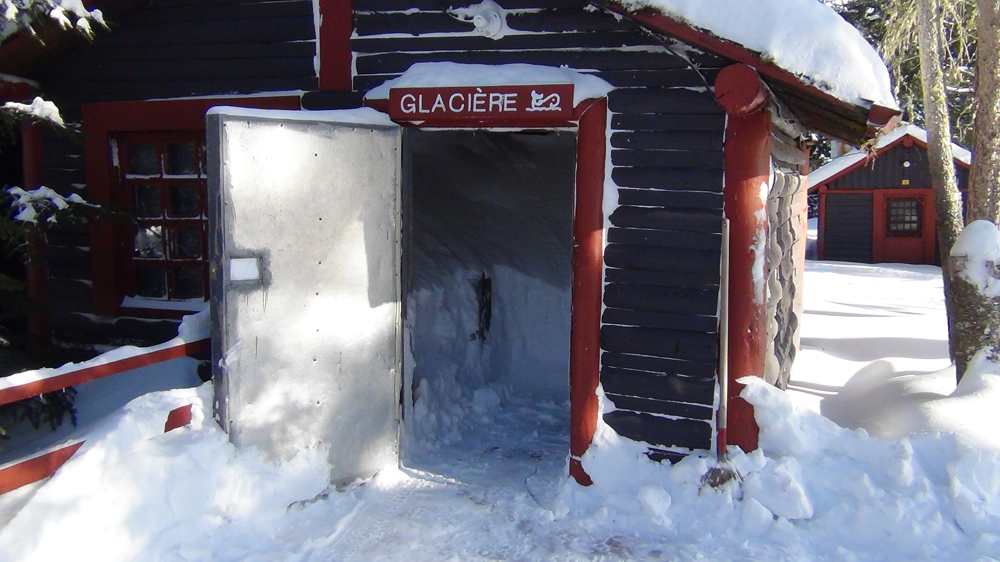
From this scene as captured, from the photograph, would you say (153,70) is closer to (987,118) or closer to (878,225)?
(987,118)

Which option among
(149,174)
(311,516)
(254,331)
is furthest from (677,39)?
(149,174)

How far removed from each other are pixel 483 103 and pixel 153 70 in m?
2.64

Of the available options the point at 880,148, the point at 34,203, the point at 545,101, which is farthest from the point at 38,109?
the point at 880,148

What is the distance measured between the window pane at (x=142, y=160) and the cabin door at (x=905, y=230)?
20.5m

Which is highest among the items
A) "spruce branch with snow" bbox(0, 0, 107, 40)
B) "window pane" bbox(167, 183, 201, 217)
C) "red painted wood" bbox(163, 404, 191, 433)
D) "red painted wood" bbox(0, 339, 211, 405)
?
"spruce branch with snow" bbox(0, 0, 107, 40)

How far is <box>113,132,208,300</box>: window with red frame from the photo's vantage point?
17.9 feet

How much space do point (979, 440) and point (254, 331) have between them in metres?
4.44

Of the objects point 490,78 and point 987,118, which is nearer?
point 490,78

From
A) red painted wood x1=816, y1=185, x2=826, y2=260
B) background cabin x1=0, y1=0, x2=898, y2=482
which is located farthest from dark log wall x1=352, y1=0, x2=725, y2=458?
red painted wood x1=816, y1=185, x2=826, y2=260

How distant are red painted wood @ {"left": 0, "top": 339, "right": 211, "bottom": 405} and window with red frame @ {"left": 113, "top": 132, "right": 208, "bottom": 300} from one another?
145 centimetres

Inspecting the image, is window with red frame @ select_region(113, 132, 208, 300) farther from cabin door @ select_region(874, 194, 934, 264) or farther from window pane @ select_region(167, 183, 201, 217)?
cabin door @ select_region(874, 194, 934, 264)

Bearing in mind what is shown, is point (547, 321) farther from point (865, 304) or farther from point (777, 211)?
point (865, 304)

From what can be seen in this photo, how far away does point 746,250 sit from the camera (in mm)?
4227

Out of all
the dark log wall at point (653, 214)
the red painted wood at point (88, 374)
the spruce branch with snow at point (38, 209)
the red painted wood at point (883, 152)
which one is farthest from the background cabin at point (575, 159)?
the red painted wood at point (883, 152)
